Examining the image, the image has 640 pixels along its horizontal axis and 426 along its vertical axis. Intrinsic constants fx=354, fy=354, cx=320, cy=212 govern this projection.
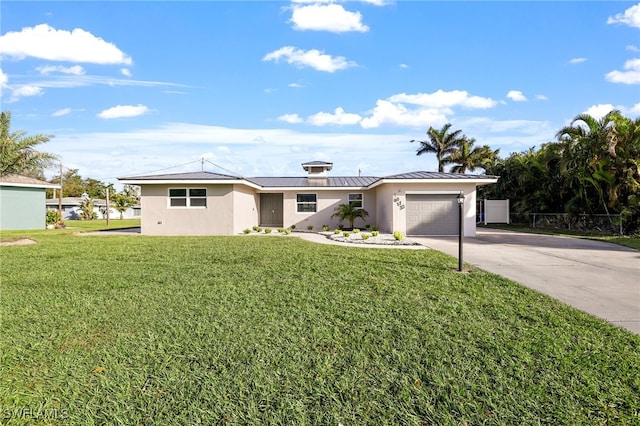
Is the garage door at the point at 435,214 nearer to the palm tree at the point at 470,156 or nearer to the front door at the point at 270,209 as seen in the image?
the front door at the point at 270,209

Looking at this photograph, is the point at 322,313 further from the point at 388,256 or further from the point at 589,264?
the point at 589,264

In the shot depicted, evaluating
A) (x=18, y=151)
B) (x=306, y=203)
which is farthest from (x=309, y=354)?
(x=18, y=151)

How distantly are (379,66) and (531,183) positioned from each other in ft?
48.6

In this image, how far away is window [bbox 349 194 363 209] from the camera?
68.1ft

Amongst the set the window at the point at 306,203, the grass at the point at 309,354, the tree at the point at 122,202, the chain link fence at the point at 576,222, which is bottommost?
the grass at the point at 309,354

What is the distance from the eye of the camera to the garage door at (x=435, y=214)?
1648cm

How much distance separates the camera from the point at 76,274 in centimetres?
741

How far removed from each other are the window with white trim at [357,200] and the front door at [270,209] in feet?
15.5

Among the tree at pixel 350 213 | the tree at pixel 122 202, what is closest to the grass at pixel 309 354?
the tree at pixel 350 213

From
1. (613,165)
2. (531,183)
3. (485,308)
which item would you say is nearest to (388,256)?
(485,308)

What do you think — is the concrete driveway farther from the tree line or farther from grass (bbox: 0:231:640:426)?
the tree line

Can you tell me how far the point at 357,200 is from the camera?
2081 centimetres

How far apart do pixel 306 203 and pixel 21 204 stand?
18.7 m

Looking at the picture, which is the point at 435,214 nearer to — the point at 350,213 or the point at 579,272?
the point at 350,213
